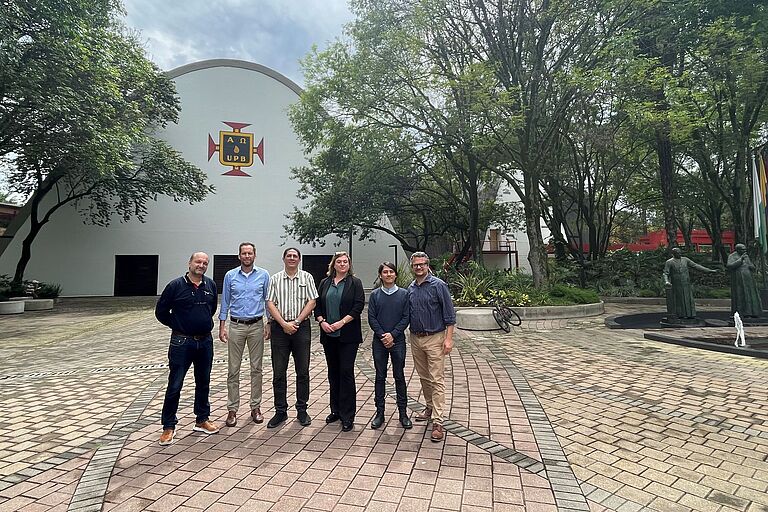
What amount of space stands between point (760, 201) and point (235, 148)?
24.8m

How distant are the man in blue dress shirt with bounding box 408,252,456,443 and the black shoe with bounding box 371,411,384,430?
0.46m

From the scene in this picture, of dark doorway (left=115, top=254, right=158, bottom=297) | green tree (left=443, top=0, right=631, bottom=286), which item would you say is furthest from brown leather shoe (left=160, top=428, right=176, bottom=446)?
dark doorway (left=115, top=254, right=158, bottom=297)

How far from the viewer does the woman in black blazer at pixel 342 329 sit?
155 inches

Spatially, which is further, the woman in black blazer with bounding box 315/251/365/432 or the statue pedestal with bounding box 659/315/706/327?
the statue pedestal with bounding box 659/315/706/327

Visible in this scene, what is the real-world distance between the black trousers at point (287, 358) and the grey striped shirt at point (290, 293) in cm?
15

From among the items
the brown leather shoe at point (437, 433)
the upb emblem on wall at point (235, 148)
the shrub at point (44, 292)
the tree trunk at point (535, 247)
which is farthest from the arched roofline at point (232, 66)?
the brown leather shoe at point (437, 433)

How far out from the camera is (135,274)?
24.6 m

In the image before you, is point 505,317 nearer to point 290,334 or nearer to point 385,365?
point 385,365

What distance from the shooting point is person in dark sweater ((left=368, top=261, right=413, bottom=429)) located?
3.93 metres

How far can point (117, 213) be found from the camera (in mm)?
24094

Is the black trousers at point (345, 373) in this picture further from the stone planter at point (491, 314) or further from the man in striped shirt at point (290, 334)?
the stone planter at point (491, 314)

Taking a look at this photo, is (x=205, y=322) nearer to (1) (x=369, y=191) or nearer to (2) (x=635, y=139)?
(1) (x=369, y=191)

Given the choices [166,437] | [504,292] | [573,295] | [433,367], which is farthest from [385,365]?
[573,295]

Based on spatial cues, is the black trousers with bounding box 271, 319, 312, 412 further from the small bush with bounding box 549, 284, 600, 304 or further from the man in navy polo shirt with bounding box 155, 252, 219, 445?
the small bush with bounding box 549, 284, 600, 304
